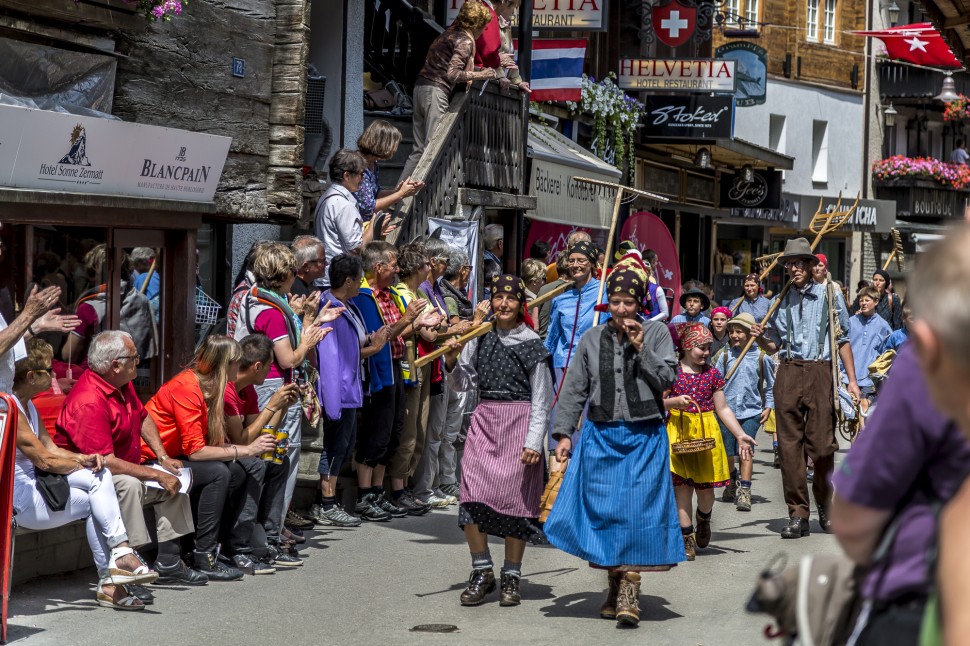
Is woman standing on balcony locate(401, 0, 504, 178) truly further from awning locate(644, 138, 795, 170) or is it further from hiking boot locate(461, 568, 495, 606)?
awning locate(644, 138, 795, 170)

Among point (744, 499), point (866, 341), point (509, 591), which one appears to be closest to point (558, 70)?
point (866, 341)

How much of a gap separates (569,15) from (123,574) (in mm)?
13186

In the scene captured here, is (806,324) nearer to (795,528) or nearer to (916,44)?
(795,528)

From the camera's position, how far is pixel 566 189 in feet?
57.1

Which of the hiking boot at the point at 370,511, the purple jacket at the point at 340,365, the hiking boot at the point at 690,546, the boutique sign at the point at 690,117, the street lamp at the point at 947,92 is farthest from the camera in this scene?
the street lamp at the point at 947,92

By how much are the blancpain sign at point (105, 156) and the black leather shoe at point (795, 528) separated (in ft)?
15.5

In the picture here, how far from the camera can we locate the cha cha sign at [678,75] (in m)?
22.6

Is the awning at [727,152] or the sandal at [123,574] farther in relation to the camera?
the awning at [727,152]

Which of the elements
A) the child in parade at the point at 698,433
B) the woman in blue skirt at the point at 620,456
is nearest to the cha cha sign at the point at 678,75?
the child in parade at the point at 698,433

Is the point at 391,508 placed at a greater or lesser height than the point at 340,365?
lesser

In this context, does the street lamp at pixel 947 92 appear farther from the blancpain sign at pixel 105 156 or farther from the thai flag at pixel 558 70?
the blancpain sign at pixel 105 156

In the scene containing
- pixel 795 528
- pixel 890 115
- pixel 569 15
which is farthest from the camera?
pixel 890 115

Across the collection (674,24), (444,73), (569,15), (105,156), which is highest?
(674,24)

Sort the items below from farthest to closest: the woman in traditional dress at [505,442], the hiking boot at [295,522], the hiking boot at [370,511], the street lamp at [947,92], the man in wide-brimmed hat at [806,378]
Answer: the street lamp at [947,92], the man in wide-brimmed hat at [806,378], the hiking boot at [370,511], the hiking boot at [295,522], the woman in traditional dress at [505,442]
